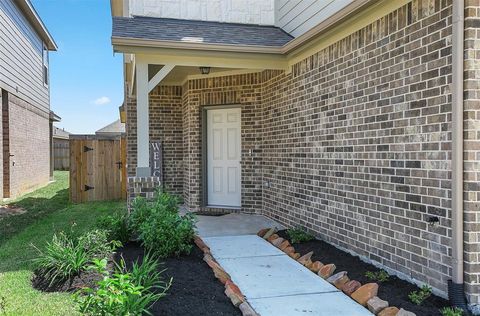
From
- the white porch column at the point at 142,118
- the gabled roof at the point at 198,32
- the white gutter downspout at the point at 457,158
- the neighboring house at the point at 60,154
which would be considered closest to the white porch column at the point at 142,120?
the white porch column at the point at 142,118

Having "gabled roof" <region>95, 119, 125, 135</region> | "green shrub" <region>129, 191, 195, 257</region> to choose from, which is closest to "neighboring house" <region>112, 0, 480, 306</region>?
"green shrub" <region>129, 191, 195, 257</region>

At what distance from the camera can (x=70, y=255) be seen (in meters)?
4.38

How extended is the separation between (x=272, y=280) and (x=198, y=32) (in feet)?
14.9

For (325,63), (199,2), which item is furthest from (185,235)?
(199,2)

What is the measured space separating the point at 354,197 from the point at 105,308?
3.31 meters

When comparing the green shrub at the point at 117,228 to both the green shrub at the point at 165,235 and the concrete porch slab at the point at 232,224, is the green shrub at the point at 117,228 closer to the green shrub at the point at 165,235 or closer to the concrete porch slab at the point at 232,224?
the green shrub at the point at 165,235

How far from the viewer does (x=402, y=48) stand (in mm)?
4266

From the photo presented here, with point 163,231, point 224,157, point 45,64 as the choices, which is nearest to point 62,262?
point 163,231

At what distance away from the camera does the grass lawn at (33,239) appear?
146 inches

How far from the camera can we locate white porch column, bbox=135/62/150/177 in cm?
640

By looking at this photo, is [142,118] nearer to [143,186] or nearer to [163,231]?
[143,186]

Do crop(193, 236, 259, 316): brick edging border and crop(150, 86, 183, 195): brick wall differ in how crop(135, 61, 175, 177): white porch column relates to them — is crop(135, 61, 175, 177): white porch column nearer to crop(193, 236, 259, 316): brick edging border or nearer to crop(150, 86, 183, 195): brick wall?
crop(193, 236, 259, 316): brick edging border

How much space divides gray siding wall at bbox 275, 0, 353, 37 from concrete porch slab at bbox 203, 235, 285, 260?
336 cm

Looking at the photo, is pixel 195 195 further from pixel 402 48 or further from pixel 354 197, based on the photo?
pixel 402 48
